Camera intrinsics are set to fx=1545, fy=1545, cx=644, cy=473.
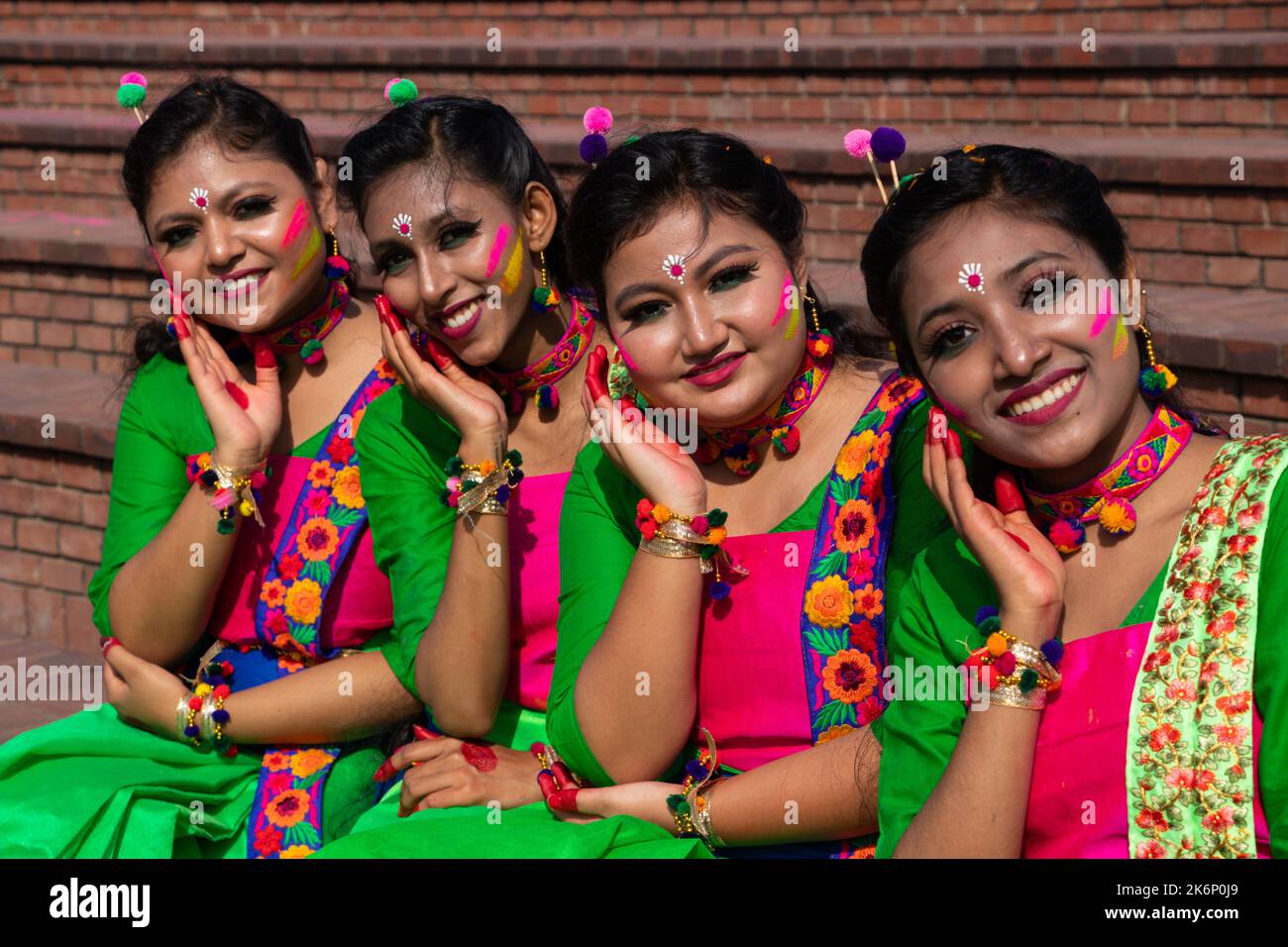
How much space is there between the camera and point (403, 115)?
9.52ft

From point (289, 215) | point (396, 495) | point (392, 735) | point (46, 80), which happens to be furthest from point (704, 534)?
point (46, 80)

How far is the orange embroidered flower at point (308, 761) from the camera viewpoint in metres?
3.02

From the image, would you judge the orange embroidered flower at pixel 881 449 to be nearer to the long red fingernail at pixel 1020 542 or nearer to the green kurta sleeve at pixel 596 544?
the green kurta sleeve at pixel 596 544

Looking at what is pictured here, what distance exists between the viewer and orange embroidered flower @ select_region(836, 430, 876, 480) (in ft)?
8.21

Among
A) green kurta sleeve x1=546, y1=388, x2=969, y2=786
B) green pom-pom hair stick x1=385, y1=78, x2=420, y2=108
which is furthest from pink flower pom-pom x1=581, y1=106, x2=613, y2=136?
green kurta sleeve x1=546, y1=388, x2=969, y2=786

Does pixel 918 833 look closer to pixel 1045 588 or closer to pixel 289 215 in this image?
pixel 1045 588

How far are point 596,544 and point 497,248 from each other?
0.59 meters

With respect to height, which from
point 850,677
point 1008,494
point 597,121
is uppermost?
point 597,121

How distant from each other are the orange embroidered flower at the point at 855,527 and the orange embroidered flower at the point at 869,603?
7cm

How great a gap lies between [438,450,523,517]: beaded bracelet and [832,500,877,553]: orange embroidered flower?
2.11ft

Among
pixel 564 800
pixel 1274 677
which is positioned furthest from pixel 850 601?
pixel 1274 677

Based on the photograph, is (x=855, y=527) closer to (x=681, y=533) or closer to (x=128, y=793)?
(x=681, y=533)

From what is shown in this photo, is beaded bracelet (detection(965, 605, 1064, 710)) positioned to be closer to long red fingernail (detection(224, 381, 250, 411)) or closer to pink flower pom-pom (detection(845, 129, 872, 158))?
pink flower pom-pom (detection(845, 129, 872, 158))

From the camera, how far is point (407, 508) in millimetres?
2975
